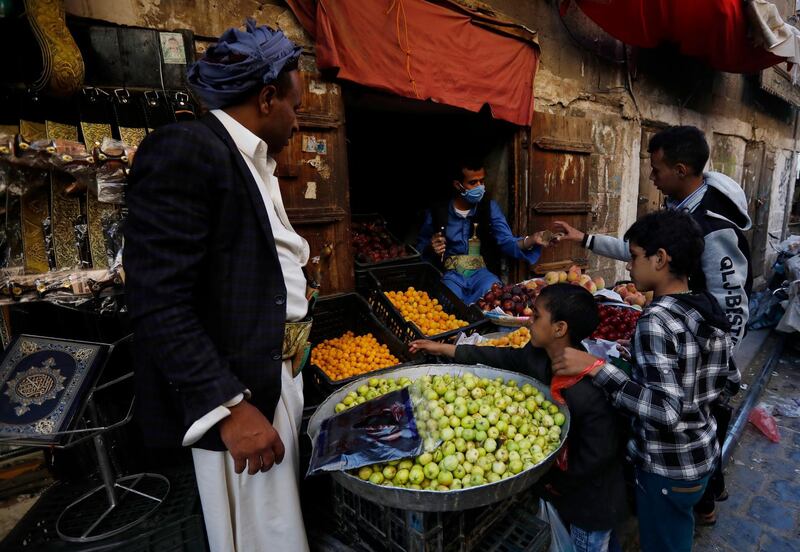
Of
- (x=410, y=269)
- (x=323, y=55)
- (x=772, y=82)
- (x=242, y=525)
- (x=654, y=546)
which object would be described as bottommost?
(x=654, y=546)

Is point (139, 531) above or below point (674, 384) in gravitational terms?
below

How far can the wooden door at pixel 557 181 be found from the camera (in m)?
4.71

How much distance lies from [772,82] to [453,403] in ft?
34.2

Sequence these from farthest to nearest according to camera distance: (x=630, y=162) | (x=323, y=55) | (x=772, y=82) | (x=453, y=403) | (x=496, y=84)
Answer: (x=772, y=82), (x=630, y=162), (x=496, y=84), (x=323, y=55), (x=453, y=403)

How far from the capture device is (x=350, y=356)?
A: 3092mm

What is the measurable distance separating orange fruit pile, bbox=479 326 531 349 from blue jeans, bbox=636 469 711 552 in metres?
1.11

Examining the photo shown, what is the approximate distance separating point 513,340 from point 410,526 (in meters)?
1.81

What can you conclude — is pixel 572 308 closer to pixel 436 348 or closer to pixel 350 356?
pixel 436 348

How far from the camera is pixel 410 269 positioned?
162 inches

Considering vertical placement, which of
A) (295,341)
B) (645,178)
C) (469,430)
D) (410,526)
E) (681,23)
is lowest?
(410,526)

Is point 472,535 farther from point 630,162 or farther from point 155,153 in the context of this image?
point 630,162

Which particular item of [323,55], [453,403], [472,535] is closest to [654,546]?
[472,535]

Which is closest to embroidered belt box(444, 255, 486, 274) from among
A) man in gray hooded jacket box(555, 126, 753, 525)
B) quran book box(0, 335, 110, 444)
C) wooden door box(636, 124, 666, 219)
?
man in gray hooded jacket box(555, 126, 753, 525)

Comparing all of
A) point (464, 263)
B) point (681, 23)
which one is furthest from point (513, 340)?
point (681, 23)
